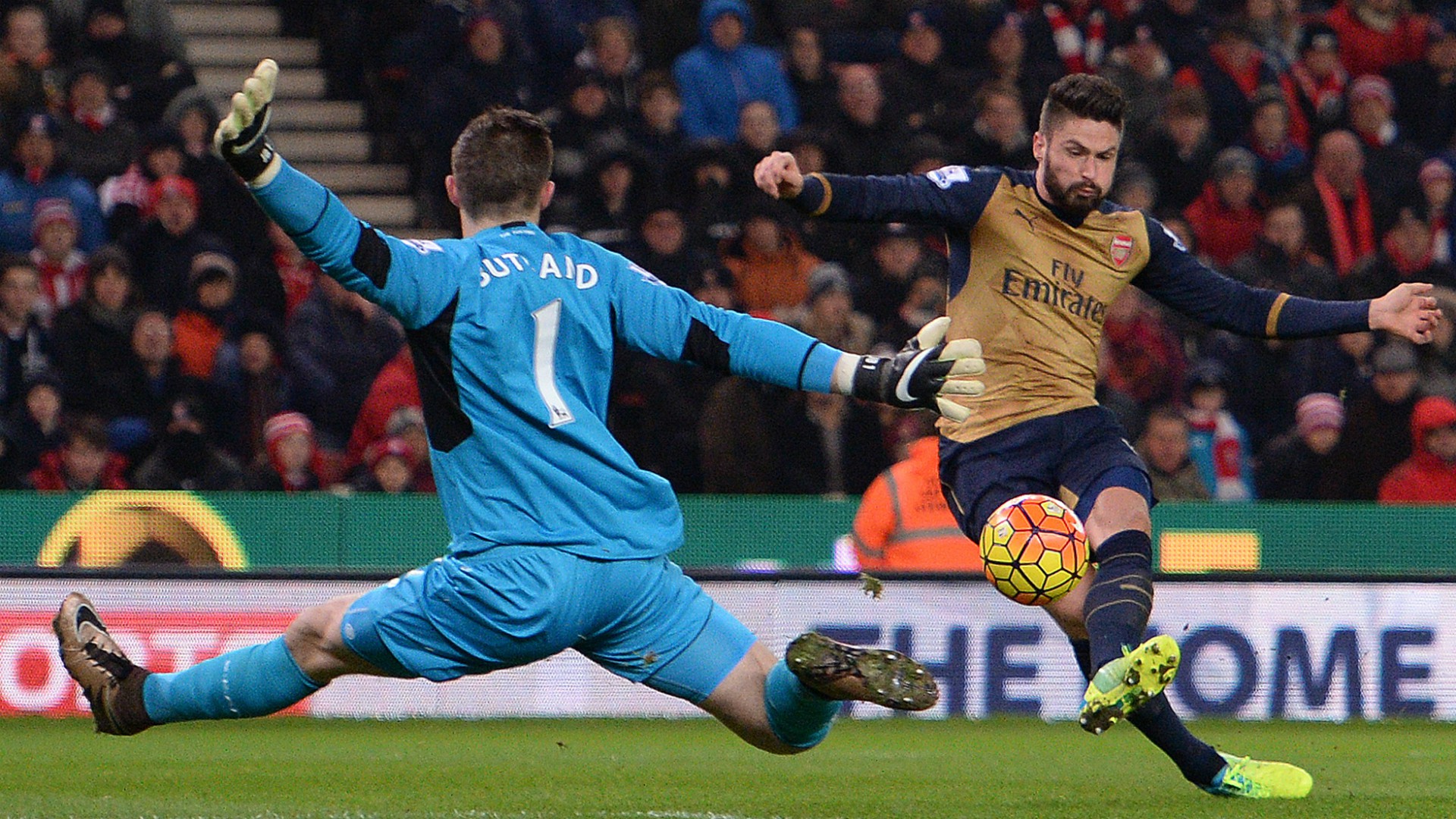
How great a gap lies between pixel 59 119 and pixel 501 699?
4855 millimetres

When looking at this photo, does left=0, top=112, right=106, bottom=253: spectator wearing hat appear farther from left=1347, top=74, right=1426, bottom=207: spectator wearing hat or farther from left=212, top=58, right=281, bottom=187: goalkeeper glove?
left=1347, top=74, right=1426, bottom=207: spectator wearing hat

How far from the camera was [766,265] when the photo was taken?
1183 cm

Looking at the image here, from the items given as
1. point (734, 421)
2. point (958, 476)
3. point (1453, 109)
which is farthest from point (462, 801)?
point (1453, 109)

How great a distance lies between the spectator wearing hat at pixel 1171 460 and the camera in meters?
10.8

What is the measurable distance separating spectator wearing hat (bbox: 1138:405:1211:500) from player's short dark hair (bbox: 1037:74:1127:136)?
4916mm

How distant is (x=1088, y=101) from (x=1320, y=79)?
8842 mm

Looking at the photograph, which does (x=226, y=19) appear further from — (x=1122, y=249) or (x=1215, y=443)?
(x=1122, y=249)

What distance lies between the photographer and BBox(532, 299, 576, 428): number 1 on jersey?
4715mm

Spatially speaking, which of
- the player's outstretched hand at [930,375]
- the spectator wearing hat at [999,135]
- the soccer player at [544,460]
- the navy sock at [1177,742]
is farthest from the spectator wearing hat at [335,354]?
the player's outstretched hand at [930,375]

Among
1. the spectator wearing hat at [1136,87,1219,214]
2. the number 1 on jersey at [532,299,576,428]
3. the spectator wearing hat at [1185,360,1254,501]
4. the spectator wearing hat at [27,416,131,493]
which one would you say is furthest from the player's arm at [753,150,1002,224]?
the spectator wearing hat at [1136,87,1219,214]

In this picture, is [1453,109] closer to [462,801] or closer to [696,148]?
[696,148]

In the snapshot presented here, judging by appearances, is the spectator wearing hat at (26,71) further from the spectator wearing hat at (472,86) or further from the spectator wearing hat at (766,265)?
the spectator wearing hat at (766,265)

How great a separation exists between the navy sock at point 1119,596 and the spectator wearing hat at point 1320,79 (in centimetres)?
875

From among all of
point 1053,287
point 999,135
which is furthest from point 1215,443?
point 1053,287
